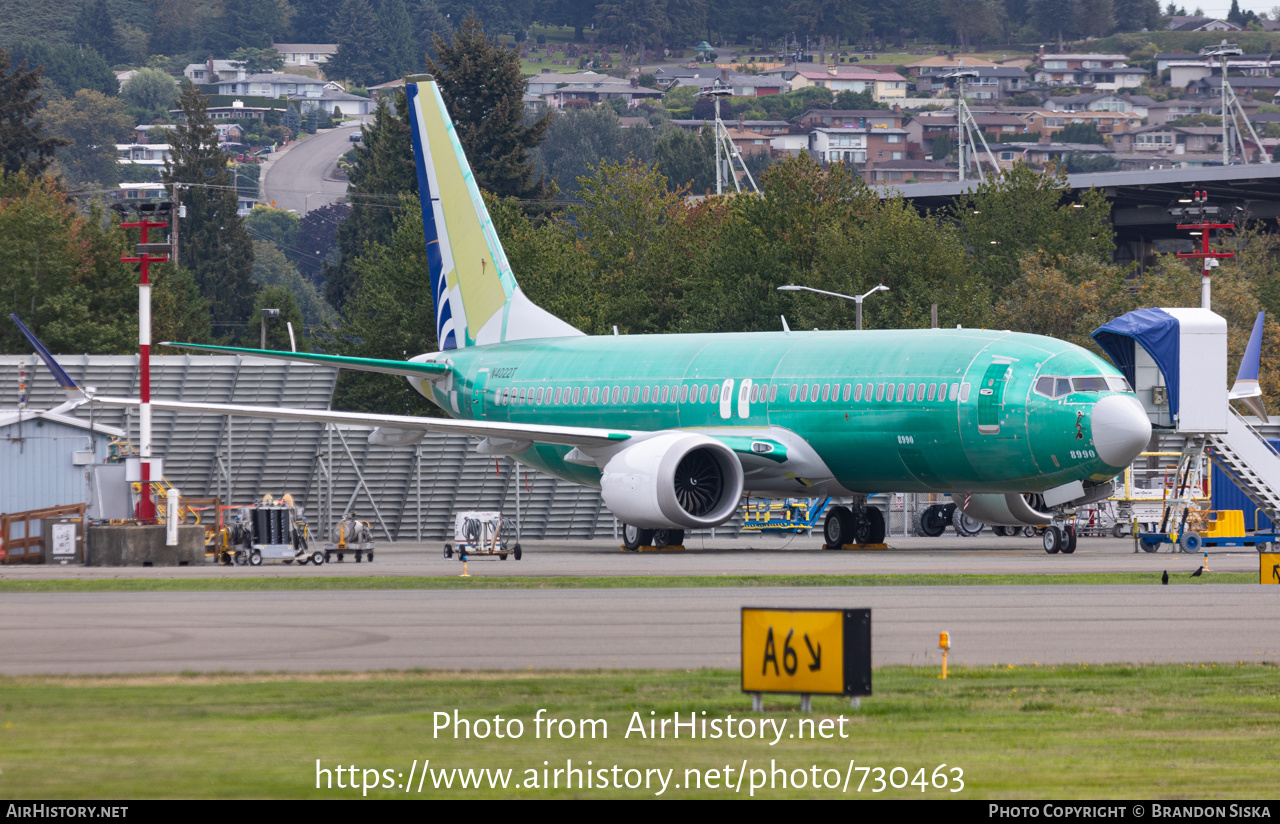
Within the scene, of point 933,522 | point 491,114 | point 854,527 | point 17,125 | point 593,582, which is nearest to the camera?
point 593,582

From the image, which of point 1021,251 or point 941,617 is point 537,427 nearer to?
point 941,617

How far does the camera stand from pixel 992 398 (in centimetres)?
3591

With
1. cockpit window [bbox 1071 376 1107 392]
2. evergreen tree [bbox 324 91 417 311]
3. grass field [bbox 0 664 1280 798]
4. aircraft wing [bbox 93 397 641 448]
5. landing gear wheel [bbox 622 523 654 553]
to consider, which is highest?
evergreen tree [bbox 324 91 417 311]

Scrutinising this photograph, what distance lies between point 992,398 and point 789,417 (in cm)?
523

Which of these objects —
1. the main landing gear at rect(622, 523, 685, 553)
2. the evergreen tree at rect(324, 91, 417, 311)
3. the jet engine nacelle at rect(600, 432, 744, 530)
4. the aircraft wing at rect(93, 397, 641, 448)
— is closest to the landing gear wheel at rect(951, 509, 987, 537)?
the main landing gear at rect(622, 523, 685, 553)

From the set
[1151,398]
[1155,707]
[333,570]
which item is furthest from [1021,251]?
[1155,707]

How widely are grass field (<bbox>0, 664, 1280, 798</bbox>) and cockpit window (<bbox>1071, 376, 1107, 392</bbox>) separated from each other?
17.3 meters

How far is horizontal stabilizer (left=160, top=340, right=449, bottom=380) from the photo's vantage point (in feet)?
132

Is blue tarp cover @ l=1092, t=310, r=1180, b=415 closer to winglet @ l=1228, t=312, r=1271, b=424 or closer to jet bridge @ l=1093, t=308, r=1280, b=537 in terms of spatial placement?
jet bridge @ l=1093, t=308, r=1280, b=537

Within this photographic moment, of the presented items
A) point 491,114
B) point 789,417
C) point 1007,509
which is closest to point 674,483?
point 789,417

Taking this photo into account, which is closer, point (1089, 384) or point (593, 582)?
point (593, 582)

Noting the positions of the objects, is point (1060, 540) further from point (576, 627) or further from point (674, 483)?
point (576, 627)

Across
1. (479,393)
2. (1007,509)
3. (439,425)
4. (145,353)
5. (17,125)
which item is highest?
(17,125)

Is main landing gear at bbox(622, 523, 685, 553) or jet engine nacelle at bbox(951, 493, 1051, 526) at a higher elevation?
jet engine nacelle at bbox(951, 493, 1051, 526)
